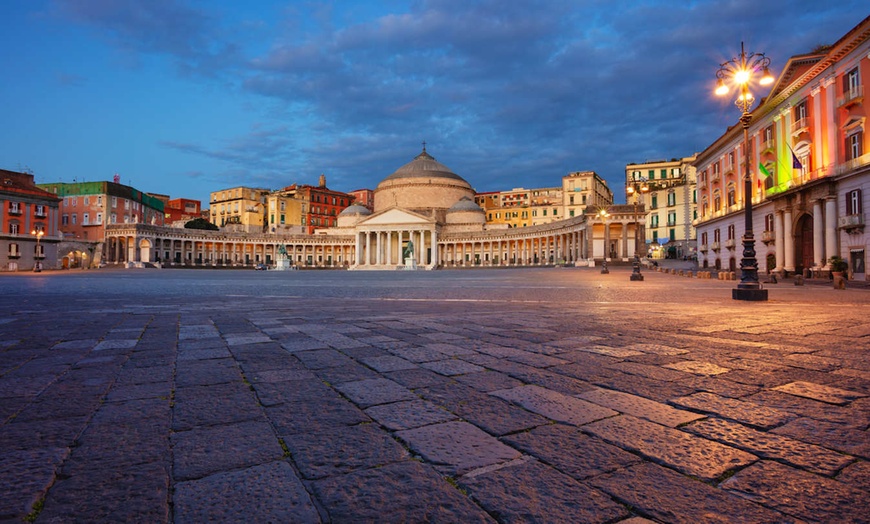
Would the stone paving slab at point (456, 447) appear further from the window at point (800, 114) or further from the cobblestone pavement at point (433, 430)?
the window at point (800, 114)

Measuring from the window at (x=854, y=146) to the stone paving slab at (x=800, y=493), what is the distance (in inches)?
1080

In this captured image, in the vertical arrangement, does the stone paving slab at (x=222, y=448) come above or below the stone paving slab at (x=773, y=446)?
above

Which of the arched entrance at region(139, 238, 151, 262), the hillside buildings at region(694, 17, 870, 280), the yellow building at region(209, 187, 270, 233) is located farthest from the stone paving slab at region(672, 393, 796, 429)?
the yellow building at region(209, 187, 270, 233)

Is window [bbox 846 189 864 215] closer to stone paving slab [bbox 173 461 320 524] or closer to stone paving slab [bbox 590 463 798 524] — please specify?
stone paving slab [bbox 590 463 798 524]

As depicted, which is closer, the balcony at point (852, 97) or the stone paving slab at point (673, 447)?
the stone paving slab at point (673, 447)

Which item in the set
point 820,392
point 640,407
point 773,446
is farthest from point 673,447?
point 820,392

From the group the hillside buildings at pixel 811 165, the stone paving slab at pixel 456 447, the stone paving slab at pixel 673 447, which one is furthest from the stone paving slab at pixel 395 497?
the hillside buildings at pixel 811 165

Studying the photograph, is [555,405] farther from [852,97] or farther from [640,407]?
[852,97]

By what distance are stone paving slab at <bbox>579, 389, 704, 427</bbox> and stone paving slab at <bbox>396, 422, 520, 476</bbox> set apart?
953 millimetres

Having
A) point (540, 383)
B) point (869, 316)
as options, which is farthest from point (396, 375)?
point (869, 316)

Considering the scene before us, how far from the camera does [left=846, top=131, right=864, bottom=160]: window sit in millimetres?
21969

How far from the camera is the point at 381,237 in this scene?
83.1 m

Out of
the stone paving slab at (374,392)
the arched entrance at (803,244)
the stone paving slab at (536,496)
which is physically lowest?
Answer: the stone paving slab at (536,496)

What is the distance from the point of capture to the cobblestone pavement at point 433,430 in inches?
66.9
